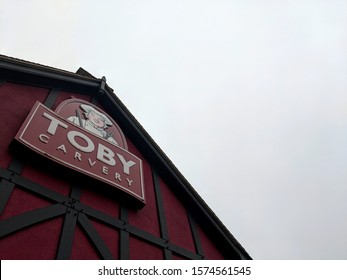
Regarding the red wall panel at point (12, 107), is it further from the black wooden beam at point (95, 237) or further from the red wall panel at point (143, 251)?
the red wall panel at point (143, 251)

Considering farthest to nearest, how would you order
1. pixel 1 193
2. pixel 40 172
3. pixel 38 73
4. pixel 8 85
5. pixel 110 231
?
pixel 38 73 < pixel 8 85 < pixel 110 231 < pixel 40 172 < pixel 1 193

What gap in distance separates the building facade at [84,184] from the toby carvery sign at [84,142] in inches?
0.8

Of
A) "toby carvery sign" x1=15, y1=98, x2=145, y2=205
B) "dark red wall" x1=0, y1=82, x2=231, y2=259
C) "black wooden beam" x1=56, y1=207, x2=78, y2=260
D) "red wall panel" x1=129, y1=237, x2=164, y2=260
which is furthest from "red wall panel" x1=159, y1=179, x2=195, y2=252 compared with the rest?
"black wooden beam" x1=56, y1=207, x2=78, y2=260

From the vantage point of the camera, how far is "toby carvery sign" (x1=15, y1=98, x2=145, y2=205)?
4074mm

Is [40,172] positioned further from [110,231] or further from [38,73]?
[38,73]

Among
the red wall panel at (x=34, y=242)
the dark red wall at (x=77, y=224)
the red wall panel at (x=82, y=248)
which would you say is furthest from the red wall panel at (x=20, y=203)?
the red wall panel at (x=82, y=248)

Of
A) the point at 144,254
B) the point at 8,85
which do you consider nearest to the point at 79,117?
the point at 8,85

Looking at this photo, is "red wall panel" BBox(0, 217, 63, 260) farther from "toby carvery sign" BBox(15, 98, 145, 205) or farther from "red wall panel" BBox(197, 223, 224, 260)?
"red wall panel" BBox(197, 223, 224, 260)

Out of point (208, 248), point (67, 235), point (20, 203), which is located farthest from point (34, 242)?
point (208, 248)

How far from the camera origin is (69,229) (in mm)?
3617

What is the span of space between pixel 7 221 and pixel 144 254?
2089mm

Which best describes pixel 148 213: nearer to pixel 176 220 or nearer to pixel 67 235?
pixel 176 220

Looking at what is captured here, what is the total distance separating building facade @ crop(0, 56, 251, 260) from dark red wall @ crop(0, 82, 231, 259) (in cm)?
1
